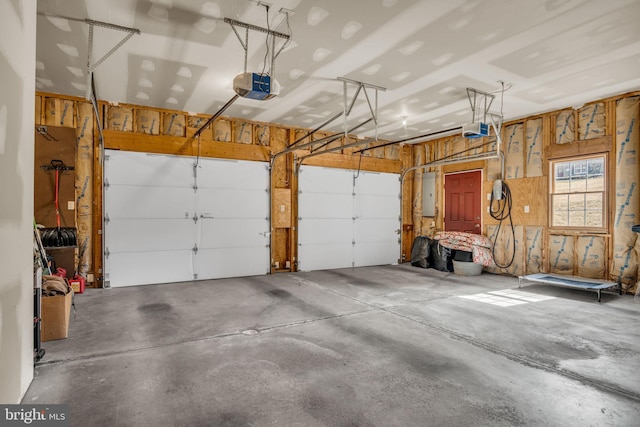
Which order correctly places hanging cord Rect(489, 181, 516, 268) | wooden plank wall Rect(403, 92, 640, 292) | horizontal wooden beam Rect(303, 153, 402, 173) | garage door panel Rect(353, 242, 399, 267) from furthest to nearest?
garage door panel Rect(353, 242, 399, 267) → horizontal wooden beam Rect(303, 153, 402, 173) → hanging cord Rect(489, 181, 516, 268) → wooden plank wall Rect(403, 92, 640, 292)

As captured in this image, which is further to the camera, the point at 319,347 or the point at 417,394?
the point at 319,347

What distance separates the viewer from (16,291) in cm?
212

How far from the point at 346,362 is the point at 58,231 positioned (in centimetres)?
494

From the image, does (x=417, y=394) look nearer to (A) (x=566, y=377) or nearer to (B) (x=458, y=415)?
(B) (x=458, y=415)

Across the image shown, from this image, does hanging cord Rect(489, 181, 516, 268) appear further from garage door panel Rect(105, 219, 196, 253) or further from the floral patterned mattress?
garage door panel Rect(105, 219, 196, 253)

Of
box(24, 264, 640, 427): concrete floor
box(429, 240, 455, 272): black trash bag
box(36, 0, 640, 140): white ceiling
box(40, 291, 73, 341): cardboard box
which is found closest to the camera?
box(24, 264, 640, 427): concrete floor

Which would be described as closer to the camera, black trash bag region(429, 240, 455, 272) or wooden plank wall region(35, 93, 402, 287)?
wooden plank wall region(35, 93, 402, 287)

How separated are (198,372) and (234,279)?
403 cm

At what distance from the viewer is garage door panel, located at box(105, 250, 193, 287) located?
6012 mm

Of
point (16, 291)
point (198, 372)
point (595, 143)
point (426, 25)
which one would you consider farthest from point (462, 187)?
point (16, 291)

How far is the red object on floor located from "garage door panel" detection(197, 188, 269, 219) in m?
2.17

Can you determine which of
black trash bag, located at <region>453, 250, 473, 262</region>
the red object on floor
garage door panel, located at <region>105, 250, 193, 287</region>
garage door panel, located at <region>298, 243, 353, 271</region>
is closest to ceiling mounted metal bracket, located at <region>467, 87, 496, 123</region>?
black trash bag, located at <region>453, 250, 473, 262</region>

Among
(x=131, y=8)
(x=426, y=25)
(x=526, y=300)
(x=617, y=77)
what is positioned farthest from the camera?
(x=526, y=300)

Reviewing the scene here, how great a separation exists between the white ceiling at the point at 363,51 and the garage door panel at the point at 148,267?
271 centimetres
